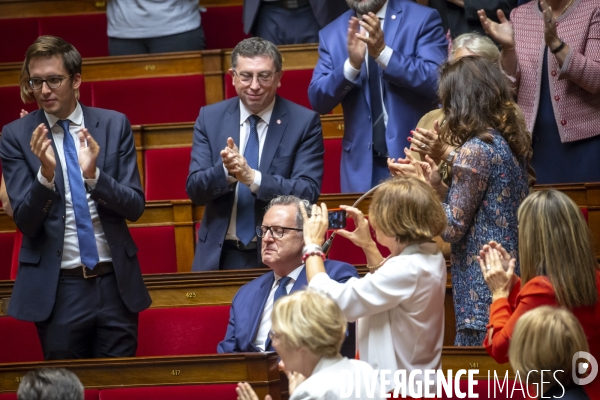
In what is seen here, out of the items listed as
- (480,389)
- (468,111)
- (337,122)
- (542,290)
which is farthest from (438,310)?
(337,122)

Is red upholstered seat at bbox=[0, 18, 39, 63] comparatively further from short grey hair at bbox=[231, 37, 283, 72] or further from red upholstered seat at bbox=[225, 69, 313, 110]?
short grey hair at bbox=[231, 37, 283, 72]

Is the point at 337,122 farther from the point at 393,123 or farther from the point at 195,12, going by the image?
the point at 195,12

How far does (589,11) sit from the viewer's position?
132 inches

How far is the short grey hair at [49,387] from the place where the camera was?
180 centimetres

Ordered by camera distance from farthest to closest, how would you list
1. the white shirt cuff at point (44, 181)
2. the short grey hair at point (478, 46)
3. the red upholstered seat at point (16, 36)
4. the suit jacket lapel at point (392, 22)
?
1. the red upholstered seat at point (16, 36)
2. the suit jacket lapel at point (392, 22)
3. the short grey hair at point (478, 46)
4. the white shirt cuff at point (44, 181)

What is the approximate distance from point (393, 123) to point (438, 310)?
1.48m

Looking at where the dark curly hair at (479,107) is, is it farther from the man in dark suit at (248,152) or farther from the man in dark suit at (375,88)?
the man in dark suit at (375,88)

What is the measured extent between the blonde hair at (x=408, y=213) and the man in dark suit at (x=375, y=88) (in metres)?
1.34

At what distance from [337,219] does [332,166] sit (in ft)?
5.14

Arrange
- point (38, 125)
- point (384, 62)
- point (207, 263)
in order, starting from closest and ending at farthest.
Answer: point (38, 125) < point (207, 263) < point (384, 62)

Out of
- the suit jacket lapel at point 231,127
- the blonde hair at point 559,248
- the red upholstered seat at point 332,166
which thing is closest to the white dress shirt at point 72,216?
the suit jacket lapel at point 231,127

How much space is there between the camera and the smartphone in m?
2.44

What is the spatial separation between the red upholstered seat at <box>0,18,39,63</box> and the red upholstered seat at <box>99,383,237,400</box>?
301cm

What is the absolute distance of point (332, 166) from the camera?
401 cm
